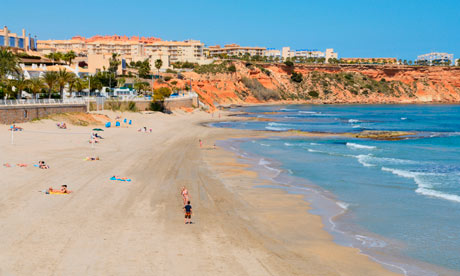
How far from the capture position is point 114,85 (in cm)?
8188

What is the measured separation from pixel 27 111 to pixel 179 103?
137 ft

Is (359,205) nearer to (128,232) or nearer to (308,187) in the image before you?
(308,187)

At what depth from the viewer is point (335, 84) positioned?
168125 mm

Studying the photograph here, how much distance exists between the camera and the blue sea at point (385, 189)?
15570 millimetres

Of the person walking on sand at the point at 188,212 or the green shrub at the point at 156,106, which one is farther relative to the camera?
the green shrub at the point at 156,106

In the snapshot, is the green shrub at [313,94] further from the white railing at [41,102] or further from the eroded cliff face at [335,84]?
the white railing at [41,102]

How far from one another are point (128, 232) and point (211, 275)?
448cm

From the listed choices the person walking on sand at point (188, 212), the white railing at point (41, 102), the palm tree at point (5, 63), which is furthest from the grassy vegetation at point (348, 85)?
the person walking on sand at point (188, 212)

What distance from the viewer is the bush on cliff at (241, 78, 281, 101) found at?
465 ft

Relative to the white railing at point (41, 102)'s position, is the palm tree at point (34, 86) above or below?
above

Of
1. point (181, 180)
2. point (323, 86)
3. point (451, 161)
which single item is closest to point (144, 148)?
point (181, 180)

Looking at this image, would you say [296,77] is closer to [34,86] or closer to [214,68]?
[214,68]

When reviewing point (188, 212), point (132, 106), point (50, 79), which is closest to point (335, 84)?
point (132, 106)

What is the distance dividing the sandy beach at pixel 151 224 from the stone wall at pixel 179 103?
4483cm
